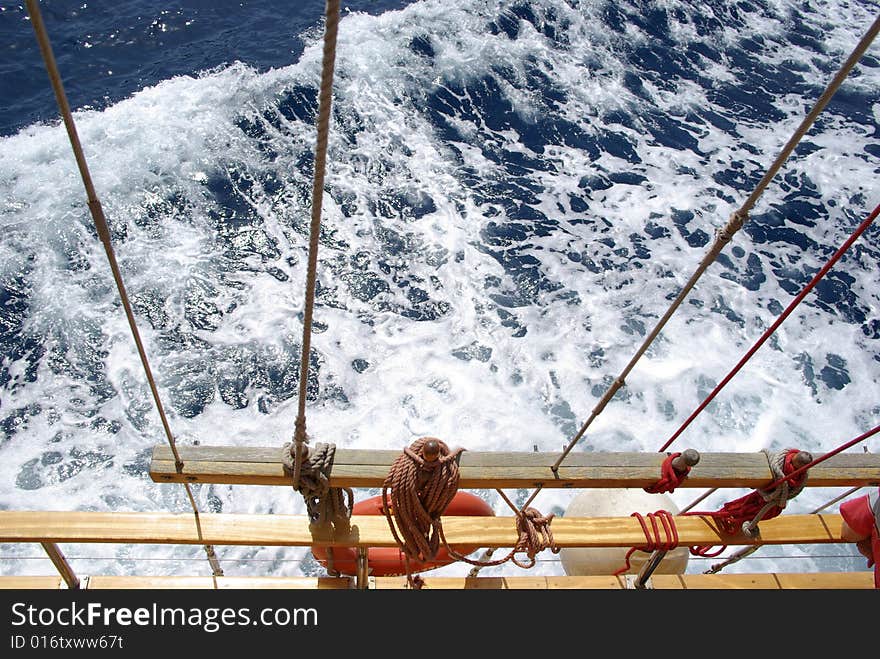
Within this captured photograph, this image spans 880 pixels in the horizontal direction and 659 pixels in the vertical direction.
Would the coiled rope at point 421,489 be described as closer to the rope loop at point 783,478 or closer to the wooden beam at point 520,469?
the wooden beam at point 520,469

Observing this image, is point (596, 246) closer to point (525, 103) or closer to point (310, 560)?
point (525, 103)

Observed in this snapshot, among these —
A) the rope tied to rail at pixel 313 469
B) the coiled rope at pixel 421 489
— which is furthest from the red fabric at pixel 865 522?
the rope tied to rail at pixel 313 469

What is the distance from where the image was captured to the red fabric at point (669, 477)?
2.97 m

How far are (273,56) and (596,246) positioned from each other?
721 cm

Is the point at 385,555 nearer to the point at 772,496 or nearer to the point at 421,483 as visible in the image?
the point at 421,483

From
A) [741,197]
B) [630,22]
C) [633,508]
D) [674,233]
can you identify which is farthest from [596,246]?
[630,22]

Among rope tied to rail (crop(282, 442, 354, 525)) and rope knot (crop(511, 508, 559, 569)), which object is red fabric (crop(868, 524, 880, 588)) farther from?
rope tied to rail (crop(282, 442, 354, 525))

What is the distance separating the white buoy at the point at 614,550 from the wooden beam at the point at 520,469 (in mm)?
1102

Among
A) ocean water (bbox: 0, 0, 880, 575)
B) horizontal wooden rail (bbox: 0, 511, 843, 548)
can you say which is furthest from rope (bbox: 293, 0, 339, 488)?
ocean water (bbox: 0, 0, 880, 575)

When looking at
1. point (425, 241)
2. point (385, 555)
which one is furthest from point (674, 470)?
point (425, 241)

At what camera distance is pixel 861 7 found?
574 inches

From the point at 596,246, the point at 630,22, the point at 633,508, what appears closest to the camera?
the point at 633,508

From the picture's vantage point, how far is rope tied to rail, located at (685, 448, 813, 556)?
120 inches
